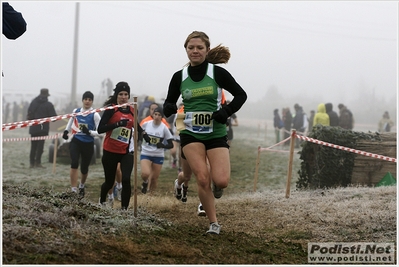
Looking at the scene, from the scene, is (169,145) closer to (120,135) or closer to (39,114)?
(120,135)

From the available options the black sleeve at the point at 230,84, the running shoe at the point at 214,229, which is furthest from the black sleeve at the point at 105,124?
the running shoe at the point at 214,229

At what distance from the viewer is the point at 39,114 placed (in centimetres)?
1535

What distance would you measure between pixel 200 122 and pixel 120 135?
7.51 feet

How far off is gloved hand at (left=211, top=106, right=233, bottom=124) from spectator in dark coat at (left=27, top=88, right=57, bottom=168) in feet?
32.6

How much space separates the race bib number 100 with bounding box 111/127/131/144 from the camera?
788 cm

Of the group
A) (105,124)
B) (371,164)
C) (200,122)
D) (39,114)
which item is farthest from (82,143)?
(39,114)

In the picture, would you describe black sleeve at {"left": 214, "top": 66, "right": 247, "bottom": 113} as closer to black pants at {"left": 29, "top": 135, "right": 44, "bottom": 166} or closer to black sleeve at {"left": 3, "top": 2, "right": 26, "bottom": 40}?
black sleeve at {"left": 3, "top": 2, "right": 26, "bottom": 40}

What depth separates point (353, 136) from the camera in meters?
10.9

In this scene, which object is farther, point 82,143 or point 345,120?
point 345,120

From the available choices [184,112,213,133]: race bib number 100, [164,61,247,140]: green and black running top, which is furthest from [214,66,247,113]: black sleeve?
[184,112,213,133]: race bib number 100

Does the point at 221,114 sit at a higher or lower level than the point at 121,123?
higher

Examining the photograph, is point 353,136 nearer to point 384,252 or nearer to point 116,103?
point 116,103

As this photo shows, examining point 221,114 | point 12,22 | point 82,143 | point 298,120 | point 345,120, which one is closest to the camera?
point 12,22

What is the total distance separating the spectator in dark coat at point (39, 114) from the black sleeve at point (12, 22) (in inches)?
379
